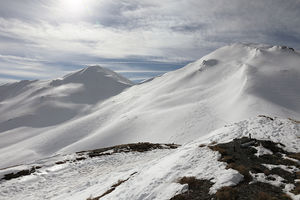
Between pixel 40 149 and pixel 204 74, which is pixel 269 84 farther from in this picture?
pixel 40 149

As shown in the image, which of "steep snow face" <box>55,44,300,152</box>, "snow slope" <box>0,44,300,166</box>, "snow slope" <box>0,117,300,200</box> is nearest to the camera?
"snow slope" <box>0,117,300,200</box>

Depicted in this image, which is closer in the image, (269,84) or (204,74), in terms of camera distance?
(269,84)

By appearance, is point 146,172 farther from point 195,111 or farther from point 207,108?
point 207,108

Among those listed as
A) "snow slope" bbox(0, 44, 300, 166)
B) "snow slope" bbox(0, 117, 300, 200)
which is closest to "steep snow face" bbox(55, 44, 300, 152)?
"snow slope" bbox(0, 44, 300, 166)

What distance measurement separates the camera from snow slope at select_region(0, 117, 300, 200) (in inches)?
429

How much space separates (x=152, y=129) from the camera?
228ft

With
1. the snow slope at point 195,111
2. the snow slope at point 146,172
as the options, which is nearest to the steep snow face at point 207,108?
the snow slope at point 195,111

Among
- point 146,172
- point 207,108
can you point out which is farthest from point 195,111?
point 146,172

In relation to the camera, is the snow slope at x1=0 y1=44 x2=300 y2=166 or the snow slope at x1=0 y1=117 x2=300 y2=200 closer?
the snow slope at x1=0 y1=117 x2=300 y2=200

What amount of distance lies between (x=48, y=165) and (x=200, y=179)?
66.1ft

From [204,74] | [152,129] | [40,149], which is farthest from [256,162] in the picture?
[204,74]

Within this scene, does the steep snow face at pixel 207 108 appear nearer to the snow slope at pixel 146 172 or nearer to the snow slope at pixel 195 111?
the snow slope at pixel 195 111

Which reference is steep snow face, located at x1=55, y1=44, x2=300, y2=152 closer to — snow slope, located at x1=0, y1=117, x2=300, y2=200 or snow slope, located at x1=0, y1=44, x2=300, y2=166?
snow slope, located at x1=0, y1=44, x2=300, y2=166

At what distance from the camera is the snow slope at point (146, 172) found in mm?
10891
